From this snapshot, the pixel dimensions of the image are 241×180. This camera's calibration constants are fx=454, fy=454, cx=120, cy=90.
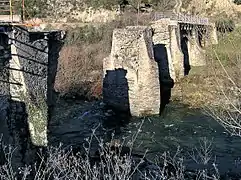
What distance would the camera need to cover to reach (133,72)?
21828 mm

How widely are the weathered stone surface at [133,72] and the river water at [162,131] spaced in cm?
73

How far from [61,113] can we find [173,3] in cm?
2707

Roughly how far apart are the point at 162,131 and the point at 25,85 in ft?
28.6

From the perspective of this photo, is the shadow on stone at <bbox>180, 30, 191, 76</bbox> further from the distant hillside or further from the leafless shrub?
the distant hillside

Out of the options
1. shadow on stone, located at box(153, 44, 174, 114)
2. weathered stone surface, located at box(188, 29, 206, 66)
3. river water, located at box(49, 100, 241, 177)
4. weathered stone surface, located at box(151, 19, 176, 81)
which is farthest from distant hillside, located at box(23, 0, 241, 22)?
river water, located at box(49, 100, 241, 177)

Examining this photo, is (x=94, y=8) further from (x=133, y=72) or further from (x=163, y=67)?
(x=133, y=72)

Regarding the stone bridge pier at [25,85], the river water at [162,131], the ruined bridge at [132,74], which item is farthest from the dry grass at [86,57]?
the stone bridge pier at [25,85]

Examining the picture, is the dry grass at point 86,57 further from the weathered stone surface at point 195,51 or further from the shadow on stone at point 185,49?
the weathered stone surface at point 195,51

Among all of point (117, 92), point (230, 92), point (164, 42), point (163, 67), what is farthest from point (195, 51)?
point (230, 92)

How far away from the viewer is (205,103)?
23.0 m

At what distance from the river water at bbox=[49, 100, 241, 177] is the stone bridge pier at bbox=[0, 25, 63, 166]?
3.54 metres

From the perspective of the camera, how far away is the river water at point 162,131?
1545 centimetres

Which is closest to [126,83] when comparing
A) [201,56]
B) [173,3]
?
[201,56]

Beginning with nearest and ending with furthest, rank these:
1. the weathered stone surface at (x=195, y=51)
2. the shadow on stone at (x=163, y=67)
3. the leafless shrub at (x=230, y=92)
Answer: the leafless shrub at (x=230, y=92)
the shadow on stone at (x=163, y=67)
the weathered stone surface at (x=195, y=51)
